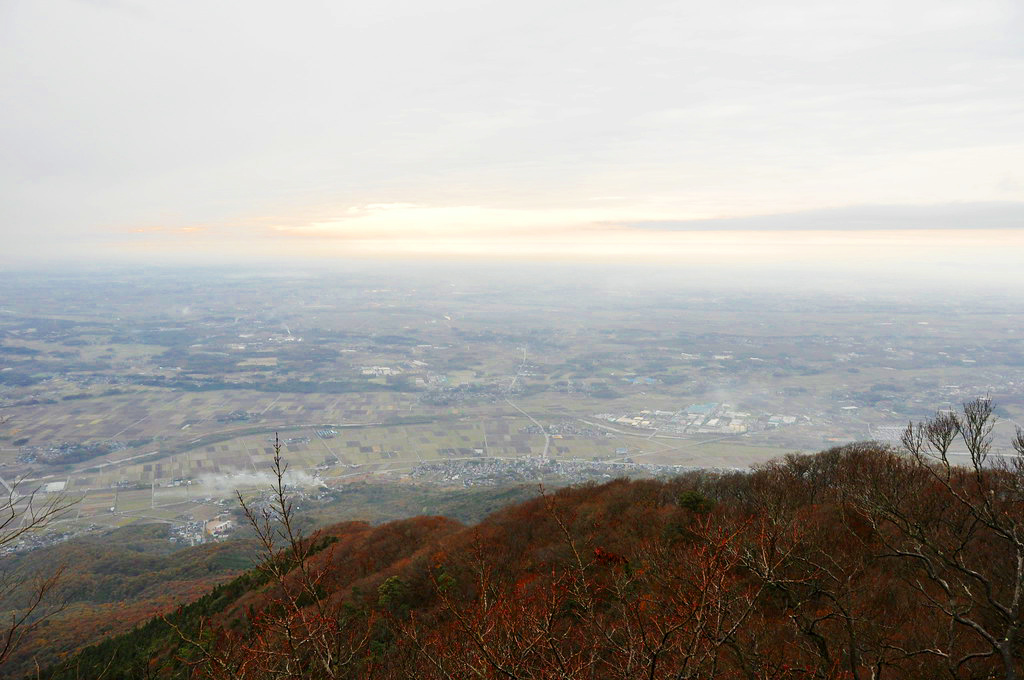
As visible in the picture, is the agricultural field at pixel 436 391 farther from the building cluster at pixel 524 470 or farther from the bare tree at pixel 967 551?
the bare tree at pixel 967 551

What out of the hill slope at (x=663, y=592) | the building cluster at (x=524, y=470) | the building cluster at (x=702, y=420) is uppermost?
the hill slope at (x=663, y=592)

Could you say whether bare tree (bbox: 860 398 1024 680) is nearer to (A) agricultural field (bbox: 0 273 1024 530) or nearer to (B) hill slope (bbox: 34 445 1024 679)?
(B) hill slope (bbox: 34 445 1024 679)

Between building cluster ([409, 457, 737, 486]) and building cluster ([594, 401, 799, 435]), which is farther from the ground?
building cluster ([594, 401, 799, 435])

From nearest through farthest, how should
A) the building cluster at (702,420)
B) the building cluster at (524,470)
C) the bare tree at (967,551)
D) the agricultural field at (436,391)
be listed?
the bare tree at (967,551) < the building cluster at (524,470) < the agricultural field at (436,391) < the building cluster at (702,420)

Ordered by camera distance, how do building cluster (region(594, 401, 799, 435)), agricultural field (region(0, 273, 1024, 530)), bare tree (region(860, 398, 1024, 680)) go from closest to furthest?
bare tree (region(860, 398, 1024, 680)) → agricultural field (region(0, 273, 1024, 530)) → building cluster (region(594, 401, 799, 435))

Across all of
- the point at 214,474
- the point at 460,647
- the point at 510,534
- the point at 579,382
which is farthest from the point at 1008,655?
the point at 579,382

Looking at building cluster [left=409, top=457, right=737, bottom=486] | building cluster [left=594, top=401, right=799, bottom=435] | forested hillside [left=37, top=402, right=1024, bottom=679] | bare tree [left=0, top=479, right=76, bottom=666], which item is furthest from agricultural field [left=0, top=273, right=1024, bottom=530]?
forested hillside [left=37, top=402, right=1024, bottom=679]

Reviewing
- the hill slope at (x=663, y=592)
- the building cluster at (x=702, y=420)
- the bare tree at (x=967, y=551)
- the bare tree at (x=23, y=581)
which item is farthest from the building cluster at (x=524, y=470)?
the bare tree at (x=967, y=551)

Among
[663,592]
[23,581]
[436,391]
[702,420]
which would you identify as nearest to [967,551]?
[663,592]

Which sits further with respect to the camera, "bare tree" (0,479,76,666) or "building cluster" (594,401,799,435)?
"building cluster" (594,401,799,435)
